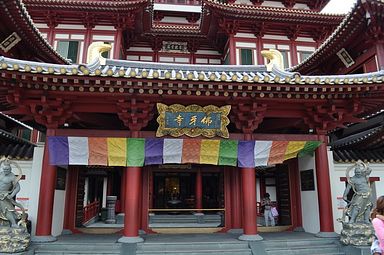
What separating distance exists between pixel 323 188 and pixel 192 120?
15.5 ft

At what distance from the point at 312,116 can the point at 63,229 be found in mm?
9261

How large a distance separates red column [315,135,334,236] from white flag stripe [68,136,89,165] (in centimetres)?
734

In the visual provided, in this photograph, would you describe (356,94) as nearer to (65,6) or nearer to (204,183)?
(204,183)

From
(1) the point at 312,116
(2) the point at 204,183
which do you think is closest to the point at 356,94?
(1) the point at 312,116

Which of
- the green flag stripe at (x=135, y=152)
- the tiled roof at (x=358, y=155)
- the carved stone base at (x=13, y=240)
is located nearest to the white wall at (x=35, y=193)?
the carved stone base at (x=13, y=240)

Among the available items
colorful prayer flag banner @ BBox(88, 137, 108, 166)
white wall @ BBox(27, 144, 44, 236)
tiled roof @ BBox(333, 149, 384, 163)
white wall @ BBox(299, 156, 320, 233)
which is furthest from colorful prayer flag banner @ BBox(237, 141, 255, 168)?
white wall @ BBox(27, 144, 44, 236)

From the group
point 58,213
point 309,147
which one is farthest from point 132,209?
point 309,147

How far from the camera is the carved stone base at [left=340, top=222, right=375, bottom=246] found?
28.0 feet

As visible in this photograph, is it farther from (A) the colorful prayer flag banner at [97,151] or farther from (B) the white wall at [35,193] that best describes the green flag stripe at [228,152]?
(B) the white wall at [35,193]

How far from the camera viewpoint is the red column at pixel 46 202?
8.83 meters

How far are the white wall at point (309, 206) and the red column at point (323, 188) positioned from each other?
1.26ft

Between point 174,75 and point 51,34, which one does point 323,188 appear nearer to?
Result: point 174,75

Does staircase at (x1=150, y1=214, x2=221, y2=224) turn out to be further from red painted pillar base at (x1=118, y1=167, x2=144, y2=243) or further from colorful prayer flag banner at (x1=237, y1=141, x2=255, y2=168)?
colorful prayer flag banner at (x1=237, y1=141, x2=255, y2=168)

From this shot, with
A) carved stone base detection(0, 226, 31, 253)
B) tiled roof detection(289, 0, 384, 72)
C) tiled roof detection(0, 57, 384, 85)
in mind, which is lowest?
carved stone base detection(0, 226, 31, 253)
